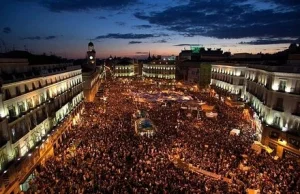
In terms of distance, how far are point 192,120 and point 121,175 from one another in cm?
2359

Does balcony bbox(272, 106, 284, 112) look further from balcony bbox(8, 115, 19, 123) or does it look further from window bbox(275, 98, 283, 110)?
balcony bbox(8, 115, 19, 123)

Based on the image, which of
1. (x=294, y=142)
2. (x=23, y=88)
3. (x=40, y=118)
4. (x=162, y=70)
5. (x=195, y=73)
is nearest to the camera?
(x=23, y=88)

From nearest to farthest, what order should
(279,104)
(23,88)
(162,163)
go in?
(162,163)
(23,88)
(279,104)

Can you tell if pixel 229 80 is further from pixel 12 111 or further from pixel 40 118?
pixel 12 111

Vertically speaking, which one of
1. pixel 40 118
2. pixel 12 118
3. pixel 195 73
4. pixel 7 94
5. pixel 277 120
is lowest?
pixel 277 120

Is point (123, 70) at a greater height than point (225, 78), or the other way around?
point (225, 78)

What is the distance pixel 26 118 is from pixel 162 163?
599 inches

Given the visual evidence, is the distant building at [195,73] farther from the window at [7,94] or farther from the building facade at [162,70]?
the window at [7,94]

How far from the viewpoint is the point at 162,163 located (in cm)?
2597

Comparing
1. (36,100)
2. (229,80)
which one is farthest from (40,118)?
(229,80)

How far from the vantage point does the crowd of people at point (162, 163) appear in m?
21.5

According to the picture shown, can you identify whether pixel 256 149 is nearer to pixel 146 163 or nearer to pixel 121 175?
pixel 146 163

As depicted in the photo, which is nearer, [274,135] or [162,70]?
[274,135]

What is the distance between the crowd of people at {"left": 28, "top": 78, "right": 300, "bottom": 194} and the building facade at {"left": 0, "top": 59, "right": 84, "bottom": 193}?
2063 millimetres
